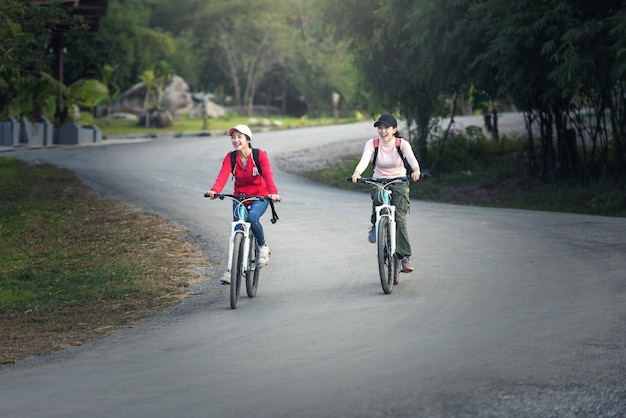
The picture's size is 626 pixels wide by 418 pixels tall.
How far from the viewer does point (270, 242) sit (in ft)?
53.2

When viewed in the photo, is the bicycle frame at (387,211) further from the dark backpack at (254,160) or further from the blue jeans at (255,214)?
the dark backpack at (254,160)

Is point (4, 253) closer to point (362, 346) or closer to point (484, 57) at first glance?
point (362, 346)

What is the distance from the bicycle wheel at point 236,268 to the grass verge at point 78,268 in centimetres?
93

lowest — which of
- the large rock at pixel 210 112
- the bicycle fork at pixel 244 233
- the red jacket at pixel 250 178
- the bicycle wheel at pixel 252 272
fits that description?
the bicycle wheel at pixel 252 272

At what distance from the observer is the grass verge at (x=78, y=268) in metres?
10.8

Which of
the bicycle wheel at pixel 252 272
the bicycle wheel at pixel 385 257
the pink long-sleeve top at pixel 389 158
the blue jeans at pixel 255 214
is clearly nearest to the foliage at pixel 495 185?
the pink long-sleeve top at pixel 389 158

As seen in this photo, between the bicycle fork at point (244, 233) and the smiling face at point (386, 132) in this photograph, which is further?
the smiling face at point (386, 132)

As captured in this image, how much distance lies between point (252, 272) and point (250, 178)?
41.6 inches

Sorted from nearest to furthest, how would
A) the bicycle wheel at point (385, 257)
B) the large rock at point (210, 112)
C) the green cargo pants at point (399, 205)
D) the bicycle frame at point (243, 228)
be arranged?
the bicycle frame at point (243, 228) < the bicycle wheel at point (385, 257) < the green cargo pants at point (399, 205) < the large rock at point (210, 112)

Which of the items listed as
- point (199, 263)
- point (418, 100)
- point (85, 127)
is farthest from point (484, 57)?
point (85, 127)

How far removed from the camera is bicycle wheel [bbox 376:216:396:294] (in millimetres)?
11289

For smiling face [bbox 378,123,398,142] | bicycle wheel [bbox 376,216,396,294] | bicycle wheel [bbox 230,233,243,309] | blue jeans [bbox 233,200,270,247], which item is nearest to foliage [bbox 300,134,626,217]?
smiling face [bbox 378,123,398,142]

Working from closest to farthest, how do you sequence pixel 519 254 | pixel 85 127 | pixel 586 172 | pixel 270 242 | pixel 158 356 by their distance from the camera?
pixel 158 356, pixel 519 254, pixel 270 242, pixel 586 172, pixel 85 127

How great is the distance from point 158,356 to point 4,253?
8.25 metres
